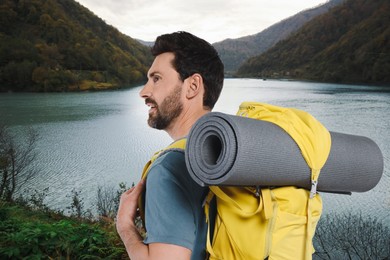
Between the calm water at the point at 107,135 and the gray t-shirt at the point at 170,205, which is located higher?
the gray t-shirt at the point at 170,205

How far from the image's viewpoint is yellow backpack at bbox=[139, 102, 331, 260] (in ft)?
3.18

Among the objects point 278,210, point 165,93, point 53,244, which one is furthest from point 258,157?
point 53,244

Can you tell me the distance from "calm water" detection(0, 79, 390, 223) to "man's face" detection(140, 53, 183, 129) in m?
21.5

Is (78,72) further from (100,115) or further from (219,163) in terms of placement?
(219,163)

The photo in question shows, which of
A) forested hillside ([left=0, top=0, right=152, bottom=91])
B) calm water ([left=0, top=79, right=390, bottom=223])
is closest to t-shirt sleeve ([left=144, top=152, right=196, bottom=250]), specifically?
calm water ([left=0, top=79, right=390, bottom=223])

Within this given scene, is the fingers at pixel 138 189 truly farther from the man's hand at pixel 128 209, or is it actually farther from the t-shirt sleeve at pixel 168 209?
the t-shirt sleeve at pixel 168 209

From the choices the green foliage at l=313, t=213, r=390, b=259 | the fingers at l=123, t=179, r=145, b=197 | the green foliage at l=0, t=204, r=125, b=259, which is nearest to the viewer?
the fingers at l=123, t=179, r=145, b=197

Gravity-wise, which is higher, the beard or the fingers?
the beard

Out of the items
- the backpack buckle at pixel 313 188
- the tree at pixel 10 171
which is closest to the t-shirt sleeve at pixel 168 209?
the backpack buckle at pixel 313 188

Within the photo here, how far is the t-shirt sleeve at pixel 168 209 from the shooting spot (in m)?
1.04

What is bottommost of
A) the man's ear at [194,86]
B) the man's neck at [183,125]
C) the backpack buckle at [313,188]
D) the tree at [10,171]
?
the tree at [10,171]

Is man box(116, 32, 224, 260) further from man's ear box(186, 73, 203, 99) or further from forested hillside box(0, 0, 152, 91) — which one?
forested hillside box(0, 0, 152, 91)

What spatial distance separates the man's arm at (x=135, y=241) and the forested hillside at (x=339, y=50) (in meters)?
95.4

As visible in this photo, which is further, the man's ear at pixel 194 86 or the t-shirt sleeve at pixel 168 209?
the man's ear at pixel 194 86
